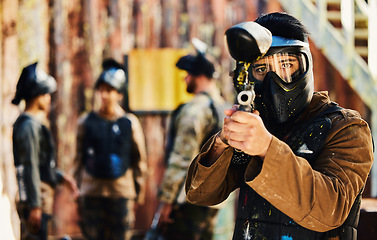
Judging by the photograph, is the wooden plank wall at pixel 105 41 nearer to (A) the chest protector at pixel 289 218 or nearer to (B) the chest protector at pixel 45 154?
(B) the chest protector at pixel 45 154

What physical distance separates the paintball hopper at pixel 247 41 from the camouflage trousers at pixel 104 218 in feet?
14.0

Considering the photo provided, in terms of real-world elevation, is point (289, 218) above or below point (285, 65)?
below

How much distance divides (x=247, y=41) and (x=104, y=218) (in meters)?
4.40

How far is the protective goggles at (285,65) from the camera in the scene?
6.98ft

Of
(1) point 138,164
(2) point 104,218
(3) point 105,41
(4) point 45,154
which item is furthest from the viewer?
(3) point 105,41

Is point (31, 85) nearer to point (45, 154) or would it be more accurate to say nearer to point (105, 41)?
point (45, 154)

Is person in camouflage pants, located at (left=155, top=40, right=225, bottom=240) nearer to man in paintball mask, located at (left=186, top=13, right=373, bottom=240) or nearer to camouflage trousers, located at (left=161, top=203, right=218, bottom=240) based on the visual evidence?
camouflage trousers, located at (left=161, top=203, right=218, bottom=240)

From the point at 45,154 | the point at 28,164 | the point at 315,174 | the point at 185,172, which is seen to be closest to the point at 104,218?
the point at 45,154

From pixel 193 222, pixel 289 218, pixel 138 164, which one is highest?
pixel 289 218

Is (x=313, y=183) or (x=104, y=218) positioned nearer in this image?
(x=313, y=183)

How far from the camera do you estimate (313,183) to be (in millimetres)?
Answer: 1816

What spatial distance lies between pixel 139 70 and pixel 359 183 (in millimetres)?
5642

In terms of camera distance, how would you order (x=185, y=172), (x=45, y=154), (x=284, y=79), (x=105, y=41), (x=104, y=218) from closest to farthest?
(x=284, y=79)
(x=185, y=172)
(x=45, y=154)
(x=104, y=218)
(x=105, y=41)

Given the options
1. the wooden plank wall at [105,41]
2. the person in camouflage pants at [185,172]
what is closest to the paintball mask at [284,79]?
the person in camouflage pants at [185,172]
